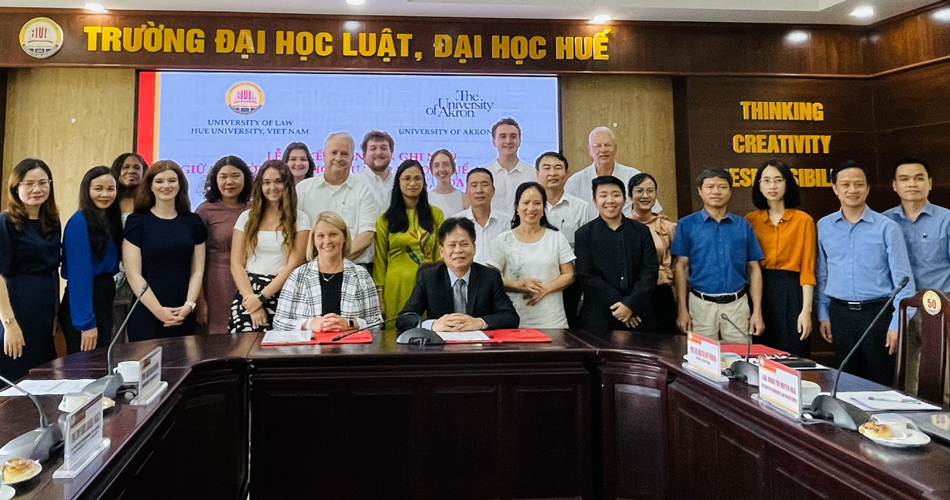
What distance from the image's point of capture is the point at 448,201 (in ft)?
13.1

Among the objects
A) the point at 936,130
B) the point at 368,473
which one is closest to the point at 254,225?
the point at 368,473

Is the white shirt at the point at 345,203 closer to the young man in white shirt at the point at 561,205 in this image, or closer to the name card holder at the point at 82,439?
the young man in white shirt at the point at 561,205

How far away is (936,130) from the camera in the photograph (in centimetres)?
394

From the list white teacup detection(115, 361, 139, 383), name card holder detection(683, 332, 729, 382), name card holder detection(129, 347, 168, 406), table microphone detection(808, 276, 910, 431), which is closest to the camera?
table microphone detection(808, 276, 910, 431)

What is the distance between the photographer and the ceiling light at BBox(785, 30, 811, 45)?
431 centimetres

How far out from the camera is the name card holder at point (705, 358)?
1.77 m

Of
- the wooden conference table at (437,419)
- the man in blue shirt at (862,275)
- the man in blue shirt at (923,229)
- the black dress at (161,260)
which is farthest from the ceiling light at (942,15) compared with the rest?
the black dress at (161,260)

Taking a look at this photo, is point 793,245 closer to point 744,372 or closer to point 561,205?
point 561,205

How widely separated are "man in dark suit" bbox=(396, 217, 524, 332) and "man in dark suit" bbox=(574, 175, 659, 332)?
55 centimetres

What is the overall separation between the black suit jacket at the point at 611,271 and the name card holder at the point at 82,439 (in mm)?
2324

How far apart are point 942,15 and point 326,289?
452cm

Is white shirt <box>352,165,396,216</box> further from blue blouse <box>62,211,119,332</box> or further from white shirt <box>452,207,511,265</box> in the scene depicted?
blue blouse <box>62,211,119,332</box>

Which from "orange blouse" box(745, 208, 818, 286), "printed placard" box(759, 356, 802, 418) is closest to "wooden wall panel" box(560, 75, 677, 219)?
"orange blouse" box(745, 208, 818, 286)

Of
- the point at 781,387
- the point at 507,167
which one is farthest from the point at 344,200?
the point at 781,387
